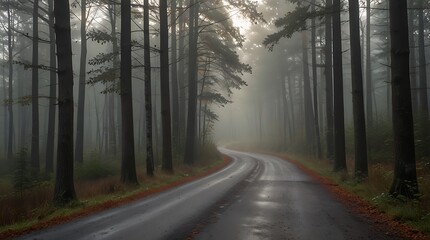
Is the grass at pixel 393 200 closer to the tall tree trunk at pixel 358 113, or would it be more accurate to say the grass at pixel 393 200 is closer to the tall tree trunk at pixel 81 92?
the tall tree trunk at pixel 358 113

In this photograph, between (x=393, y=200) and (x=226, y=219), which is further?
(x=393, y=200)

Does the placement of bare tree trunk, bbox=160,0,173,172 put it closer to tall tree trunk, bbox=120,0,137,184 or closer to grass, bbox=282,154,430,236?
tall tree trunk, bbox=120,0,137,184

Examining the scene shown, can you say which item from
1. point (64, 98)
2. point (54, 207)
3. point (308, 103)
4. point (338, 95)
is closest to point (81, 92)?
point (64, 98)

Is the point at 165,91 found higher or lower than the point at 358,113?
higher

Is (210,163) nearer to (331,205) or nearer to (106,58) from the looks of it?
(106,58)

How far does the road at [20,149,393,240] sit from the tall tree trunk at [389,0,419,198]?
168cm

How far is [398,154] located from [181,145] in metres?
19.6

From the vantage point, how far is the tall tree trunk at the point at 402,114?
33.1 ft

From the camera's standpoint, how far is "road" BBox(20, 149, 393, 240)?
24.2ft

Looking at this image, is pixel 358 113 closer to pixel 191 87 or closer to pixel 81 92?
pixel 191 87

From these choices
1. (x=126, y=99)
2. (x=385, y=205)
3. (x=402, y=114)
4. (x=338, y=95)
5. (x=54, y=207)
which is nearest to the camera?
(x=385, y=205)

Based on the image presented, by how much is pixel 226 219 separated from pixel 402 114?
5.43 metres

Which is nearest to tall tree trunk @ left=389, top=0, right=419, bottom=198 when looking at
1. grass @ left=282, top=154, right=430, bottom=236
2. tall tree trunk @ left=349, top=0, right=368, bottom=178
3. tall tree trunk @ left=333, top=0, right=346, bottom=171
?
grass @ left=282, top=154, right=430, bottom=236

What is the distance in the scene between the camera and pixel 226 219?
8789 mm
